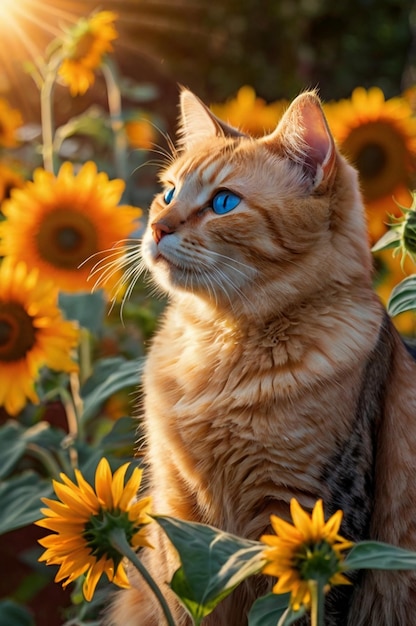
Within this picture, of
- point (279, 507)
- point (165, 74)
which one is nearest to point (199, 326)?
point (279, 507)

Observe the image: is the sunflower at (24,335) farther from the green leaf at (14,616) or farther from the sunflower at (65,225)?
the green leaf at (14,616)

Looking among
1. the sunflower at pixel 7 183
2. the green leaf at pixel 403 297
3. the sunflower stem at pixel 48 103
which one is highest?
the sunflower stem at pixel 48 103

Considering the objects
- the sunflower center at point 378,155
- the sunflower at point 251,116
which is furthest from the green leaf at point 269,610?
the sunflower at point 251,116

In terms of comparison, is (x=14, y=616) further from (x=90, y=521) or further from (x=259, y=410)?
(x=90, y=521)

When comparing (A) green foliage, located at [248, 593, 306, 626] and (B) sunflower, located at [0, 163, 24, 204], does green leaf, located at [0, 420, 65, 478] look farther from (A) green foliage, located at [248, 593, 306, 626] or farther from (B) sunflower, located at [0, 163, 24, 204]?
(A) green foliage, located at [248, 593, 306, 626]

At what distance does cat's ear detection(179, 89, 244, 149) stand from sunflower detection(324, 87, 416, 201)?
0.52 meters

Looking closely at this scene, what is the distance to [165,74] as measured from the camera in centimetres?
610

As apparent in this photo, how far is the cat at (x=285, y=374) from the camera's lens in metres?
1.60

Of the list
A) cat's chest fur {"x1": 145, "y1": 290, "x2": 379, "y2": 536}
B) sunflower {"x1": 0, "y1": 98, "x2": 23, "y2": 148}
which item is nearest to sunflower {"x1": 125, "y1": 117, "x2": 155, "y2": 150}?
sunflower {"x1": 0, "y1": 98, "x2": 23, "y2": 148}

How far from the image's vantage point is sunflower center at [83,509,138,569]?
3.76 ft

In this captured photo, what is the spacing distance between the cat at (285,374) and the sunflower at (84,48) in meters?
0.87

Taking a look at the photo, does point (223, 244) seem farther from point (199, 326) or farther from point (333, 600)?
point (333, 600)

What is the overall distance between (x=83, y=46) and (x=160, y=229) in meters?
0.99

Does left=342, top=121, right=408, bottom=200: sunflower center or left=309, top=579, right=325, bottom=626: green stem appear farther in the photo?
left=342, top=121, right=408, bottom=200: sunflower center
